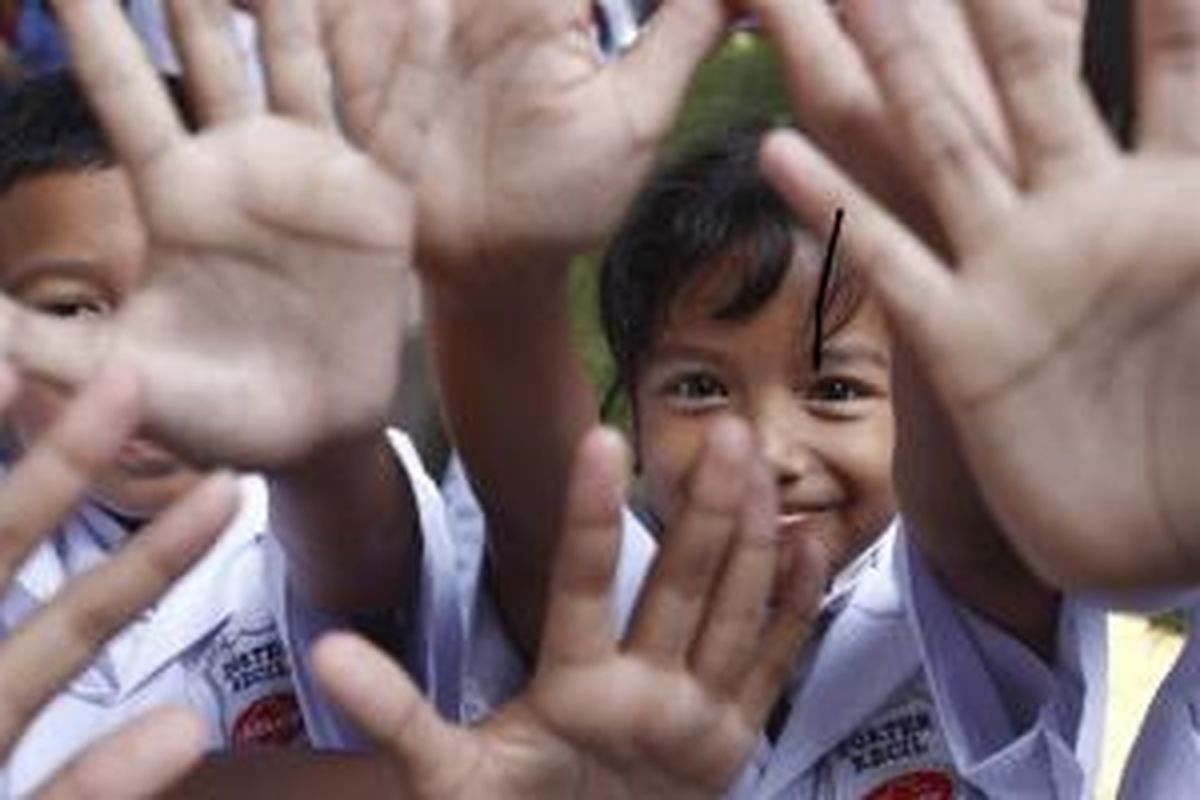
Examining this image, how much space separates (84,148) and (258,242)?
559 millimetres

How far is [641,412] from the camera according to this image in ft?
4.32

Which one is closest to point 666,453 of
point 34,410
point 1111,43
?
point 34,410

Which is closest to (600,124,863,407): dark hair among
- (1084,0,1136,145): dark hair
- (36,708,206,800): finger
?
(36,708,206,800): finger

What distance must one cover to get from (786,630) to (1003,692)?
0.14m

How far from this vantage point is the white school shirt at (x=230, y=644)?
114 cm

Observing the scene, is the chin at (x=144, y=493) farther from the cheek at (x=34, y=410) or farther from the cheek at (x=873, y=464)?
the cheek at (x=873, y=464)

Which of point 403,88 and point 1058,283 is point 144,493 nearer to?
point 403,88

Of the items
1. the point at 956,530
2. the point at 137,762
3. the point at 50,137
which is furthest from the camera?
the point at 50,137

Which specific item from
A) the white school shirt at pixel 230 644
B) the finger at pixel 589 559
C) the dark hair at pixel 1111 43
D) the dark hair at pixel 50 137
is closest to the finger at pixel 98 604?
the finger at pixel 589 559

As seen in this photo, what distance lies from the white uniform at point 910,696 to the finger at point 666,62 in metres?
0.24

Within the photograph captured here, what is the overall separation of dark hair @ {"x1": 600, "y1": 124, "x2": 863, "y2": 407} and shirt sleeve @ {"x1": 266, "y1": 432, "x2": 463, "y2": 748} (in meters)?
0.22

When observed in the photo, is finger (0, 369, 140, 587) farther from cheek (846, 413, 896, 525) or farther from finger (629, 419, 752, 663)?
cheek (846, 413, 896, 525)

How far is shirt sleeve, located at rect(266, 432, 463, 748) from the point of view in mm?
1138

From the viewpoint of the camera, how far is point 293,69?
96 centimetres
